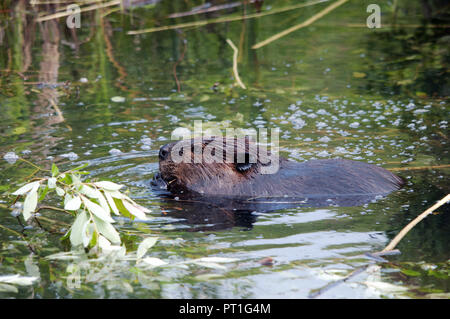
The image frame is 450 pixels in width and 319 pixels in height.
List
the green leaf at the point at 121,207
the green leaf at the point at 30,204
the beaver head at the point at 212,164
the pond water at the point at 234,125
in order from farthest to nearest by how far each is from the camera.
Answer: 1. the beaver head at the point at 212,164
2. the green leaf at the point at 121,207
3. the green leaf at the point at 30,204
4. the pond water at the point at 234,125

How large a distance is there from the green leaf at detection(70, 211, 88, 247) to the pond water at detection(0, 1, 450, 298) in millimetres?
132

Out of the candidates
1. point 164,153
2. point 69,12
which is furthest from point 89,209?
point 69,12

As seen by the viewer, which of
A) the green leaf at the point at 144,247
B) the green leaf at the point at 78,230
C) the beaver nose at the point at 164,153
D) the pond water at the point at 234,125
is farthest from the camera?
the beaver nose at the point at 164,153

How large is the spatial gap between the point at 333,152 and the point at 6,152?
3.25m

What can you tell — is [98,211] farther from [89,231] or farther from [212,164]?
[212,164]

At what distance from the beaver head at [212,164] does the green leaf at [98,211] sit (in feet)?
4.92

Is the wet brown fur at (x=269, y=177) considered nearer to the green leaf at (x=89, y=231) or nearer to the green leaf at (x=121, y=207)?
the green leaf at (x=121, y=207)

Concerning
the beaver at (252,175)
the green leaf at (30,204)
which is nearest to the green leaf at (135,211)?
the green leaf at (30,204)

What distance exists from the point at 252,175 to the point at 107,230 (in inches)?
68.7

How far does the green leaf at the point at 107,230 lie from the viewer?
13.5 ft

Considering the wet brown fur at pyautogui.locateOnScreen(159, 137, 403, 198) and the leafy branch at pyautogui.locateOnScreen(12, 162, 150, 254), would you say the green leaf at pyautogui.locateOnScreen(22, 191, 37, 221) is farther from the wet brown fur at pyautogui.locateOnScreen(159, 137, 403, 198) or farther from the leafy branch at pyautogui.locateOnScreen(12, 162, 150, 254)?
the wet brown fur at pyautogui.locateOnScreen(159, 137, 403, 198)

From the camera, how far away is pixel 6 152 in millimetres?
6344

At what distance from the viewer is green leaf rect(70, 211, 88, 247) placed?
13.4 feet

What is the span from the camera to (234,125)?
24.0 ft
